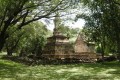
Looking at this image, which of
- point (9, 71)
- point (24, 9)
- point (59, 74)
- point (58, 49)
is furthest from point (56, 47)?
point (59, 74)

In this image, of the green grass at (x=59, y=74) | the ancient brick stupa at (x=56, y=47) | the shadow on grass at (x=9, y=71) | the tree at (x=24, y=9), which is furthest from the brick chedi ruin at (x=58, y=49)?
the green grass at (x=59, y=74)

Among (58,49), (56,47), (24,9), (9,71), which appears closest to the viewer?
(9,71)

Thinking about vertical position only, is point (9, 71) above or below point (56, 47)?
below

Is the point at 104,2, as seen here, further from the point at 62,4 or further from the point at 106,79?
the point at 106,79

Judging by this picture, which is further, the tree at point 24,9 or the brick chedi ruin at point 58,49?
the brick chedi ruin at point 58,49

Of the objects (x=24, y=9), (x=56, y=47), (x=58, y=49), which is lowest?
(x=58, y=49)

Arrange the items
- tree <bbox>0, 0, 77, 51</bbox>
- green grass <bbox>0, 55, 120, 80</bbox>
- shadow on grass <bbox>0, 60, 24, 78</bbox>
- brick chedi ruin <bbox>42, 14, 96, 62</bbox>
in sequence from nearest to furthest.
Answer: green grass <bbox>0, 55, 120, 80</bbox>, shadow on grass <bbox>0, 60, 24, 78</bbox>, tree <bbox>0, 0, 77, 51</bbox>, brick chedi ruin <bbox>42, 14, 96, 62</bbox>

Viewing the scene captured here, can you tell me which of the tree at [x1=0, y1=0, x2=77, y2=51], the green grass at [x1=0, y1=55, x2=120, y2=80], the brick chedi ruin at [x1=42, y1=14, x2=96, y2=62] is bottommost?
the green grass at [x1=0, y1=55, x2=120, y2=80]

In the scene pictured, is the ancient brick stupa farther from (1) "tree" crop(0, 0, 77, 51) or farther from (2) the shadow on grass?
(2) the shadow on grass

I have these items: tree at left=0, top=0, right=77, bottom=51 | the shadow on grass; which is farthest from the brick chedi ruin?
the shadow on grass

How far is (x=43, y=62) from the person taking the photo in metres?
38.6

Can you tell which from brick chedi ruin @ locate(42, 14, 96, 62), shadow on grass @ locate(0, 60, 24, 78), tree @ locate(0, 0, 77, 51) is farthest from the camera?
brick chedi ruin @ locate(42, 14, 96, 62)

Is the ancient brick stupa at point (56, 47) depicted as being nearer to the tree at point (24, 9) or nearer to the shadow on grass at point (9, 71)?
the tree at point (24, 9)

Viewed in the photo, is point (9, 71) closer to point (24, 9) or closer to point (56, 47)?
point (24, 9)
